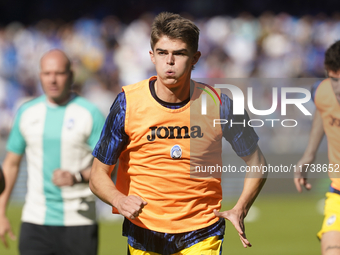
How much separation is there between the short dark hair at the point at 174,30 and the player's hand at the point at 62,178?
5.87 feet

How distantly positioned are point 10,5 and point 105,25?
3.98 m

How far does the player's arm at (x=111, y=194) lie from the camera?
333 cm

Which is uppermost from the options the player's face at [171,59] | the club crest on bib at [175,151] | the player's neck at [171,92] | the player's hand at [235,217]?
the player's face at [171,59]

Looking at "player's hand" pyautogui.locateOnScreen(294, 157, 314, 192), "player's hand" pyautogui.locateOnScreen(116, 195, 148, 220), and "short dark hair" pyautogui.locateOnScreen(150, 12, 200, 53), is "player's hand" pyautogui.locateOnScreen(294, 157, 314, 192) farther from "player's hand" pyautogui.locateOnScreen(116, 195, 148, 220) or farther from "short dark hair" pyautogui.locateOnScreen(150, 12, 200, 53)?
"player's hand" pyautogui.locateOnScreen(116, 195, 148, 220)

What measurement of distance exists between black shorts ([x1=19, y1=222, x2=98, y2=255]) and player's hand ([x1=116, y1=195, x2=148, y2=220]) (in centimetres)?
209

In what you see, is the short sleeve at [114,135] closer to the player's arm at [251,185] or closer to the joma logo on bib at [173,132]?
the joma logo on bib at [173,132]

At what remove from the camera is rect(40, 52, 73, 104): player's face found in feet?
18.1

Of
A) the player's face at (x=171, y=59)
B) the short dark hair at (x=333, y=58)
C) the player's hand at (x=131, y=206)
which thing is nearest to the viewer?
the player's hand at (x=131, y=206)

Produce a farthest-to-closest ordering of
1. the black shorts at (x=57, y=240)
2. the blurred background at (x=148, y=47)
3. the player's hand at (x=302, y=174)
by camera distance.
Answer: the blurred background at (x=148, y=47), the black shorts at (x=57, y=240), the player's hand at (x=302, y=174)

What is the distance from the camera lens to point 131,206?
3348 millimetres

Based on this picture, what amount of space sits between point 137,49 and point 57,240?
1007 cm

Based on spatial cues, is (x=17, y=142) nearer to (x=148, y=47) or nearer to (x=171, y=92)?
(x=171, y=92)

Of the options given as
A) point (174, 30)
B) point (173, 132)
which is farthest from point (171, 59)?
point (173, 132)

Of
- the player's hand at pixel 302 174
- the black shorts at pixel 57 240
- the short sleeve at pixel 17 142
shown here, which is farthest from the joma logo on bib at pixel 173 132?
the short sleeve at pixel 17 142
